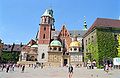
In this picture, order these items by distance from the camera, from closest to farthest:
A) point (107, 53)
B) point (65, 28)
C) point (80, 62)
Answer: point (107, 53) < point (80, 62) < point (65, 28)

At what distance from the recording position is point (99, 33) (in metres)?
45.7

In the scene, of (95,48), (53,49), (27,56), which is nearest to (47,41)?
(53,49)

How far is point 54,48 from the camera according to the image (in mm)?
66500

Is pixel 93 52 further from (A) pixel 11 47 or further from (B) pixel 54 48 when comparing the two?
(A) pixel 11 47

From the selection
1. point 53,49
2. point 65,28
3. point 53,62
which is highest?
point 65,28

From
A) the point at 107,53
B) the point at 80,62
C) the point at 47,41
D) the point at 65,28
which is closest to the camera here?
the point at 107,53

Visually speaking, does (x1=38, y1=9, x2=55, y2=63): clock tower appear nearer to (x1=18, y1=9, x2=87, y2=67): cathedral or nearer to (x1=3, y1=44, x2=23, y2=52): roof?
(x1=18, y1=9, x2=87, y2=67): cathedral

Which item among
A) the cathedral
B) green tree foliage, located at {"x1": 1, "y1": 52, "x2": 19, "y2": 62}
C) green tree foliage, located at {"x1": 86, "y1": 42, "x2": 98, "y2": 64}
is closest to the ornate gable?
the cathedral

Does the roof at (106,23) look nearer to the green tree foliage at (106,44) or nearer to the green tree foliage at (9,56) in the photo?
the green tree foliage at (106,44)

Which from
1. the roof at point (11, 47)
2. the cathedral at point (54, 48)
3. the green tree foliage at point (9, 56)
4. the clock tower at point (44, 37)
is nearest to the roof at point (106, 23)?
the cathedral at point (54, 48)

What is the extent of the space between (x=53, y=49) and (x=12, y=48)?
33.9m

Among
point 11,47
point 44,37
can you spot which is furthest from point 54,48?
point 11,47

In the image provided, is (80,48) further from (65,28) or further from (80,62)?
(65,28)

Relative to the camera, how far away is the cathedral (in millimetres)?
65688
